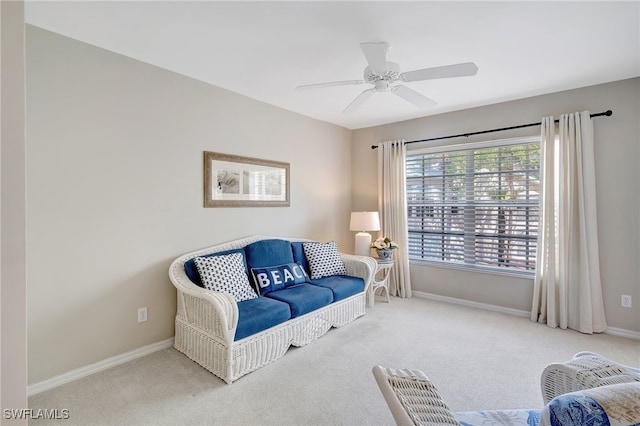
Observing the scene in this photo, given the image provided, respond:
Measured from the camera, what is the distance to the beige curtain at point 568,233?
3168mm

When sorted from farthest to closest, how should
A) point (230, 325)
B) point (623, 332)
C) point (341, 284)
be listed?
1. point (341, 284)
2. point (623, 332)
3. point (230, 325)

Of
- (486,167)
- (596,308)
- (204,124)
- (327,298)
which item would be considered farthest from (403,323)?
(204,124)

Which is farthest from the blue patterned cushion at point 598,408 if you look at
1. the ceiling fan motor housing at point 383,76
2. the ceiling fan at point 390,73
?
the ceiling fan motor housing at point 383,76

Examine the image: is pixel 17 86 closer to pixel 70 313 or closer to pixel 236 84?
pixel 70 313

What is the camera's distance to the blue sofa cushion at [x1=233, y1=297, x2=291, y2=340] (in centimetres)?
236

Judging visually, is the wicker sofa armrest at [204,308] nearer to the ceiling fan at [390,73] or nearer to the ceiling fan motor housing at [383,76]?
the ceiling fan at [390,73]

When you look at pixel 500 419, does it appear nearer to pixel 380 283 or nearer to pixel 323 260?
pixel 323 260

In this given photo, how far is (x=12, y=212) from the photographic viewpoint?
89 cm

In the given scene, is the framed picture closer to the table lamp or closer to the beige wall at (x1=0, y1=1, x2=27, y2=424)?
the table lamp

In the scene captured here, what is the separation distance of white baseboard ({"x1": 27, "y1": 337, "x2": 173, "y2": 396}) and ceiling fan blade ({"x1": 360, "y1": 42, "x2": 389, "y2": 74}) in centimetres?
295

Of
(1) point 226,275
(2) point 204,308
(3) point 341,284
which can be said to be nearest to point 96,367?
(2) point 204,308

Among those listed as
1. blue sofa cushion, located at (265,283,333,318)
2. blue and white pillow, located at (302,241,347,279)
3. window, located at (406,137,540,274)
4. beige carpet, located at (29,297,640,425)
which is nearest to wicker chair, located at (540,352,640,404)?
beige carpet, located at (29,297,640,425)

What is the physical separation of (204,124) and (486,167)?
3448 millimetres

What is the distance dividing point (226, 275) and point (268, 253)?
2.23 feet
